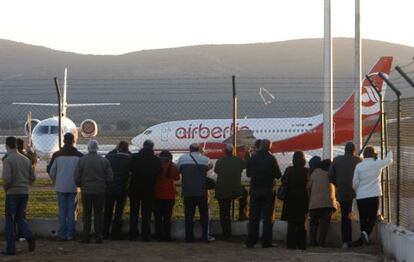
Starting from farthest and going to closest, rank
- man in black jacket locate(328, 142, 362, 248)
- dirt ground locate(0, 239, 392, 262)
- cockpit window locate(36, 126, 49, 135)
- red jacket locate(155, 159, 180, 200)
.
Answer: cockpit window locate(36, 126, 49, 135), red jacket locate(155, 159, 180, 200), man in black jacket locate(328, 142, 362, 248), dirt ground locate(0, 239, 392, 262)

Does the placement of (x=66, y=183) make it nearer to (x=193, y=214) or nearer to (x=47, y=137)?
(x=193, y=214)

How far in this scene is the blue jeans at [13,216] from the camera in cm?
1416

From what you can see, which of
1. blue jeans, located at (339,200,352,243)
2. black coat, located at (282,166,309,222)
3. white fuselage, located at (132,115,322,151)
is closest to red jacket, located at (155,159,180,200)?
black coat, located at (282,166,309,222)

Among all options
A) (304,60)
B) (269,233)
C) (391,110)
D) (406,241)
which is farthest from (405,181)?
(304,60)

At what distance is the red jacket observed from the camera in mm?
16172

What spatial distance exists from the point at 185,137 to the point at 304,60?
483 ft

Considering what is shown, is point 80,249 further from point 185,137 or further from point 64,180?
point 185,137

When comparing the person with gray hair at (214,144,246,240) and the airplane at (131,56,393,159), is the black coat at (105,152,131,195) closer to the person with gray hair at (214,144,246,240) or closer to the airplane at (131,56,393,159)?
the person with gray hair at (214,144,246,240)

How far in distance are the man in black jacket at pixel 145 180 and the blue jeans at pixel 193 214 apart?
0.59m

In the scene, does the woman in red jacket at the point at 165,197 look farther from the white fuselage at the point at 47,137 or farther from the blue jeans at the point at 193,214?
the white fuselage at the point at 47,137

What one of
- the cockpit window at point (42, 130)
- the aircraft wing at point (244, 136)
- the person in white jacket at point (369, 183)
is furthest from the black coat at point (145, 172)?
the aircraft wing at point (244, 136)

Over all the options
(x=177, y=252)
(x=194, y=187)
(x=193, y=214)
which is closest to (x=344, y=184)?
(x=194, y=187)

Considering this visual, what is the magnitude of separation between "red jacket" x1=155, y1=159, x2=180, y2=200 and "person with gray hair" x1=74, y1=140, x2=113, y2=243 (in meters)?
0.89

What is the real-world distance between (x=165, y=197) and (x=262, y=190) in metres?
1.73
